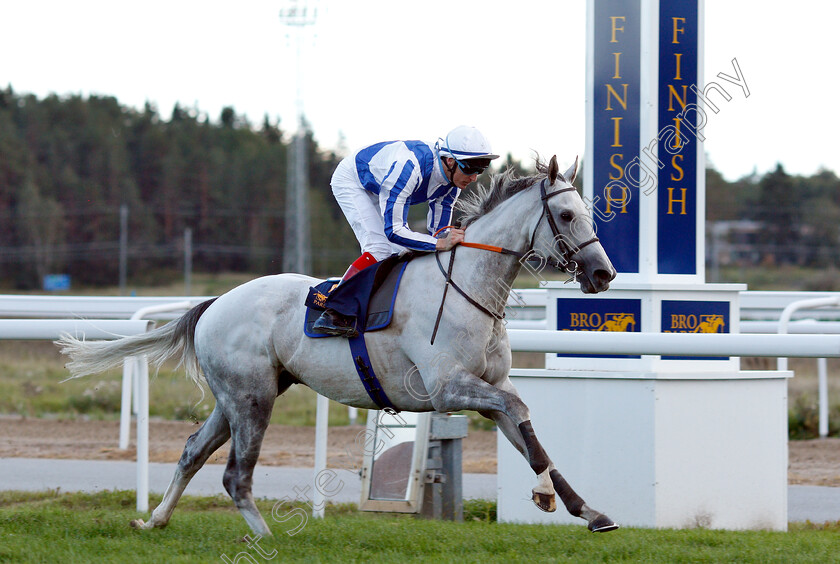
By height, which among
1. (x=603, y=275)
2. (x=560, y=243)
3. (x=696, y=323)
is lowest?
(x=696, y=323)

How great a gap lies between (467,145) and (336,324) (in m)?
0.97

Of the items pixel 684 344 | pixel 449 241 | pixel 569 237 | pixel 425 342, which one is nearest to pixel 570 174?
pixel 569 237

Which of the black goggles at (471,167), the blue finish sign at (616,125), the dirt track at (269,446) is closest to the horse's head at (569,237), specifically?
the black goggles at (471,167)

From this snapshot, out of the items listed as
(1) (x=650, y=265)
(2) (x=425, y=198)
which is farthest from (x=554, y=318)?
(2) (x=425, y=198)

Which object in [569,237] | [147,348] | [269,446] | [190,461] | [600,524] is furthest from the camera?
[269,446]

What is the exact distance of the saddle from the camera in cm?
442

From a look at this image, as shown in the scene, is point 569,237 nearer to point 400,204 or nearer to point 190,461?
point 400,204

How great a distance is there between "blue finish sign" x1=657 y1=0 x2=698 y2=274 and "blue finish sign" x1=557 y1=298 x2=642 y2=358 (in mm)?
309

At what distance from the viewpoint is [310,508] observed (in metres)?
5.68

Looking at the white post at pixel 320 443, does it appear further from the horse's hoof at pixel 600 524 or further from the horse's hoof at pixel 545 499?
the horse's hoof at pixel 600 524

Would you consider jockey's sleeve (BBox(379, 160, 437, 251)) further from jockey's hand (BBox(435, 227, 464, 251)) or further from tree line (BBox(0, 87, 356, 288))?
tree line (BBox(0, 87, 356, 288))

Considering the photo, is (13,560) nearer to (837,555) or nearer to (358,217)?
(358,217)

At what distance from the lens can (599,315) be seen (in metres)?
5.69

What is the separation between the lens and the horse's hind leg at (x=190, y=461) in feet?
16.0
